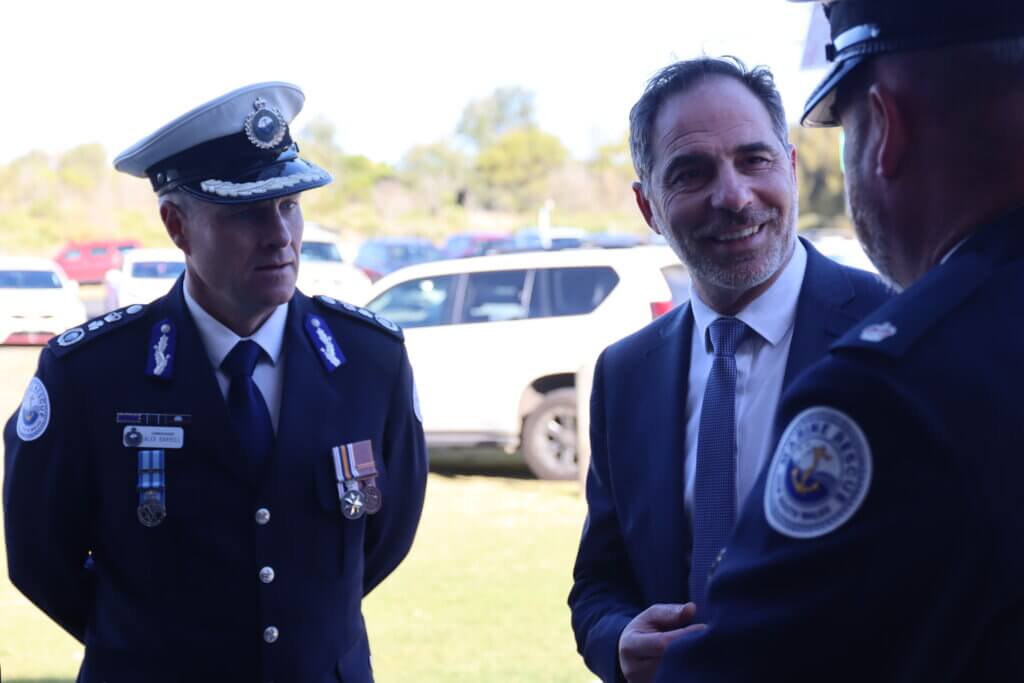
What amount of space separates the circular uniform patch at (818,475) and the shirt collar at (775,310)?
1.02 metres

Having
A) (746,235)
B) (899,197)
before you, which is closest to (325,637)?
(746,235)

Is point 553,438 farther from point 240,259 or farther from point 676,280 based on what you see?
point 240,259

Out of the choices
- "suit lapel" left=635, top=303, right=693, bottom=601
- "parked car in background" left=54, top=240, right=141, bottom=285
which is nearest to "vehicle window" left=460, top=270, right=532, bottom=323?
"suit lapel" left=635, top=303, right=693, bottom=601

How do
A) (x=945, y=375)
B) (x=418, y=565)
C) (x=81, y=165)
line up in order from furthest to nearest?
(x=81, y=165)
(x=418, y=565)
(x=945, y=375)

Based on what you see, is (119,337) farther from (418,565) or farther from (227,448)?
(418,565)

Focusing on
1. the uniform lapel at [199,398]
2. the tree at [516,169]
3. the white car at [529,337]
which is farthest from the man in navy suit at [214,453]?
the tree at [516,169]

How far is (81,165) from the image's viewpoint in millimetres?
60156

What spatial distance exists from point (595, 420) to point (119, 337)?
112cm

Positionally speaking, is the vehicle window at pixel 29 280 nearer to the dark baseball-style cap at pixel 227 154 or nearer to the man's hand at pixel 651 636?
the dark baseball-style cap at pixel 227 154

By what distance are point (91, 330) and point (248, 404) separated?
42cm

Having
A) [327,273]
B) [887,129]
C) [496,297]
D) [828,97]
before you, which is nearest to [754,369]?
[828,97]

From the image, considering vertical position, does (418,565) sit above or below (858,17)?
below

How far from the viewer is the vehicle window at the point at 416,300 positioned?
10414 mm

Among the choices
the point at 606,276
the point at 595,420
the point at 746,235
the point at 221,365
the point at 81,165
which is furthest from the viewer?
the point at 81,165
